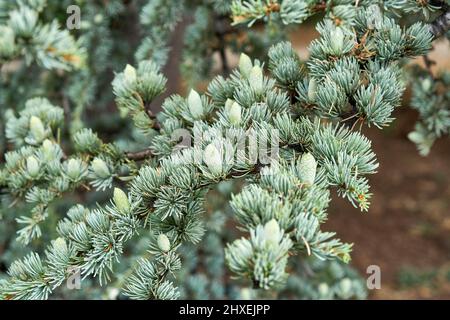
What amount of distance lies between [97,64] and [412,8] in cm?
88

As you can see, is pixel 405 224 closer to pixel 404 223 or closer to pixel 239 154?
pixel 404 223

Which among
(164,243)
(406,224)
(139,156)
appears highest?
(406,224)

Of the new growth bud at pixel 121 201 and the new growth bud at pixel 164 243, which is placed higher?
the new growth bud at pixel 121 201

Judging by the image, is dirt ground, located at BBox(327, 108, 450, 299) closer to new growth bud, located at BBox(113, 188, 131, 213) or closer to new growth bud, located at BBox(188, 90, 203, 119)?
new growth bud, located at BBox(188, 90, 203, 119)

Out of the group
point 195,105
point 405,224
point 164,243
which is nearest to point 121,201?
point 164,243

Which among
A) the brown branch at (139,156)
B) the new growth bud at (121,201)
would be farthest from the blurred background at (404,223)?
the new growth bud at (121,201)

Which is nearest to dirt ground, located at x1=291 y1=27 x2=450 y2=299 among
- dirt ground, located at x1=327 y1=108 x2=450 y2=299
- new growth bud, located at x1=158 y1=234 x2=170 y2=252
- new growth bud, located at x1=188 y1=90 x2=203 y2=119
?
dirt ground, located at x1=327 y1=108 x2=450 y2=299

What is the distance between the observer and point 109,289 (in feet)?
3.61

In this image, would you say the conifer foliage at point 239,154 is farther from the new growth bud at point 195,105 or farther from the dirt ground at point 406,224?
the dirt ground at point 406,224

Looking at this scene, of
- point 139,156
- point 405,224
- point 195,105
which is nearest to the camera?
Result: point 195,105

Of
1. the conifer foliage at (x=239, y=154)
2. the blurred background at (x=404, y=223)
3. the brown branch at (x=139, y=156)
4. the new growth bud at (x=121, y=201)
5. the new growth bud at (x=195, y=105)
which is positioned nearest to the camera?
the conifer foliage at (x=239, y=154)
